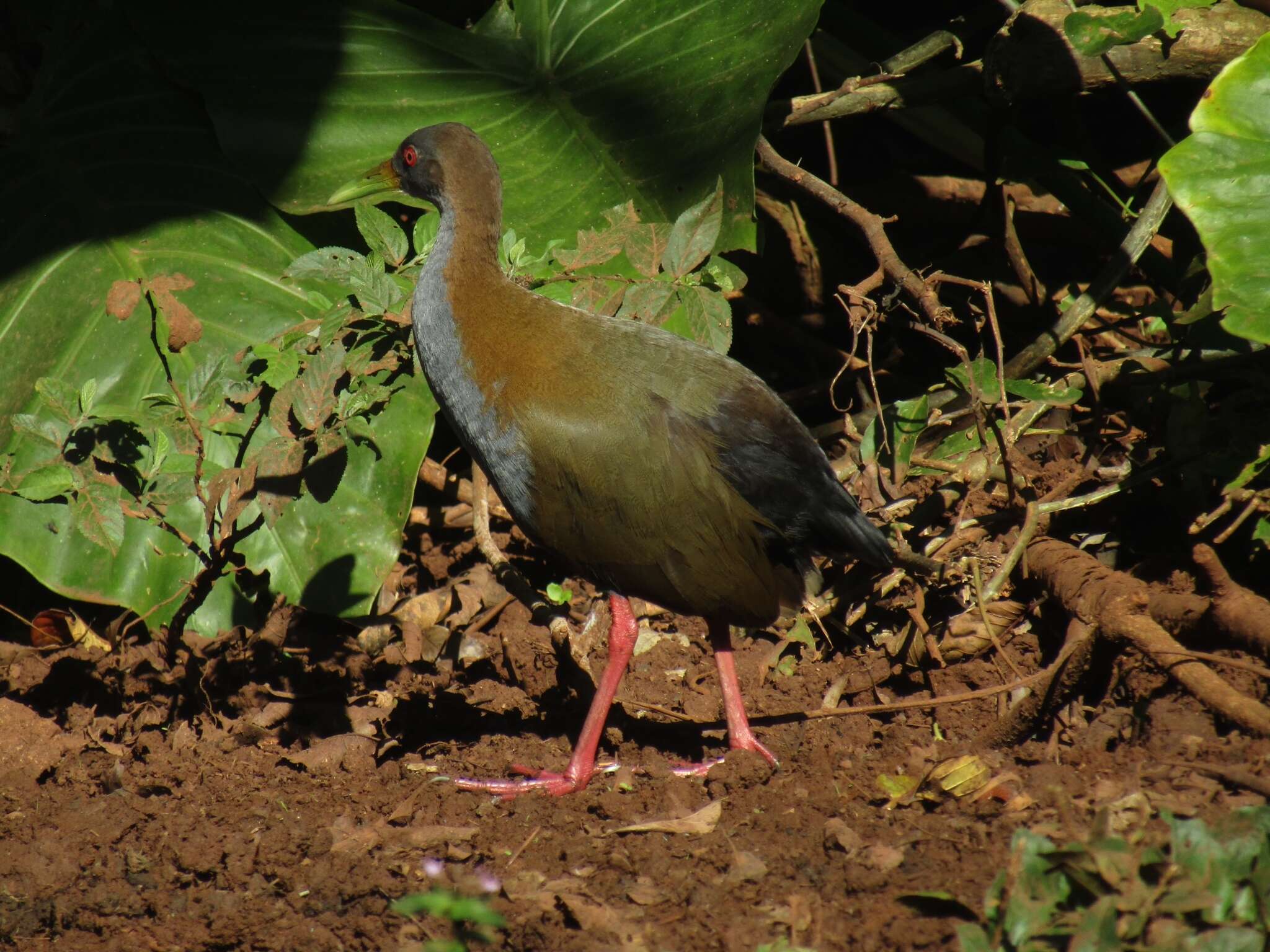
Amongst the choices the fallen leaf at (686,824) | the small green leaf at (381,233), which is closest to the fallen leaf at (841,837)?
the fallen leaf at (686,824)

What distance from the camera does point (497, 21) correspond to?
3775 mm

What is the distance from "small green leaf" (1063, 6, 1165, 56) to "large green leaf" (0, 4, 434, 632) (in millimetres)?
2236

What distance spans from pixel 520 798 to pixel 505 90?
2.32 m

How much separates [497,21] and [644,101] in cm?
56

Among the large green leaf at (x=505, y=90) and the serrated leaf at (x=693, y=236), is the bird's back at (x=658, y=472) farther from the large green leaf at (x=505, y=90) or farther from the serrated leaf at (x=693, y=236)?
the large green leaf at (x=505, y=90)

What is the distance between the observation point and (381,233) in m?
3.33

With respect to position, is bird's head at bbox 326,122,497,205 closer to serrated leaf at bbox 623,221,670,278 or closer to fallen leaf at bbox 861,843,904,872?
serrated leaf at bbox 623,221,670,278

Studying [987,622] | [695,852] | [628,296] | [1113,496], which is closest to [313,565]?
[628,296]

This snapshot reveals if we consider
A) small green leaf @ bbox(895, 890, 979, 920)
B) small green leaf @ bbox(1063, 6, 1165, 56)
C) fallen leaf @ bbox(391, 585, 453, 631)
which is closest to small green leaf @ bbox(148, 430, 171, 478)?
fallen leaf @ bbox(391, 585, 453, 631)

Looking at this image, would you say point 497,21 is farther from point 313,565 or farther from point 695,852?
point 695,852

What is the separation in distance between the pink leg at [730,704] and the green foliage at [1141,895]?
3.57 feet

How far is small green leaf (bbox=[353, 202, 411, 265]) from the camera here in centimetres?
330

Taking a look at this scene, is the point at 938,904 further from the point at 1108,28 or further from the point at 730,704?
the point at 1108,28

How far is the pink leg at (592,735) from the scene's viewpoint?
2.96 metres
